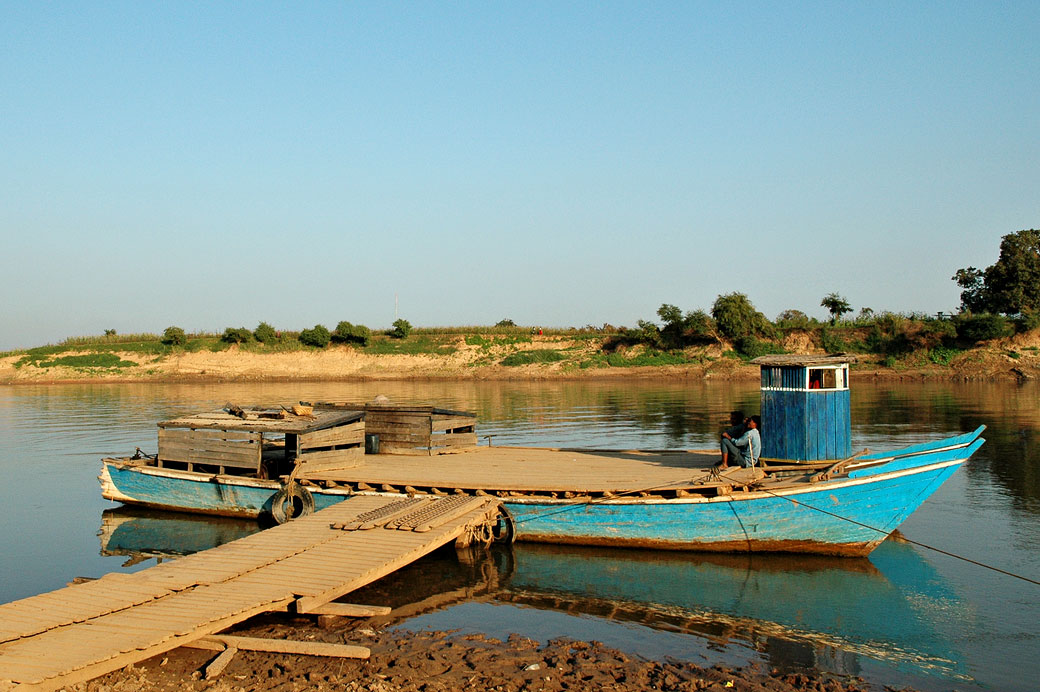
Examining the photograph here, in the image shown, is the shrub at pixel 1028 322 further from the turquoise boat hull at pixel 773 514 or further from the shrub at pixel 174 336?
the shrub at pixel 174 336

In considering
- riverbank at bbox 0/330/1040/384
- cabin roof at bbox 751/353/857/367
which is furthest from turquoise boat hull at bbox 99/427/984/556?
riverbank at bbox 0/330/1040/384

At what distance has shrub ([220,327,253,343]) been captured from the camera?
78.3 m

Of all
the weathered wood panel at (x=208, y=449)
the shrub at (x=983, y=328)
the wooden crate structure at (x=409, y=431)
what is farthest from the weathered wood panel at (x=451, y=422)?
the shrub at (x=983, y=328)

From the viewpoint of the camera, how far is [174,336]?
79.8 metres

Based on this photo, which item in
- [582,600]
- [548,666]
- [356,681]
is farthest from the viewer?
[582,600]

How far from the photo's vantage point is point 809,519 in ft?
45.6

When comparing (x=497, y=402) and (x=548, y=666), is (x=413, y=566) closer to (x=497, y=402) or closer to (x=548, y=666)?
(x=548, y=666)

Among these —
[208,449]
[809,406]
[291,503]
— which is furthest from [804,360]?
[208,449]

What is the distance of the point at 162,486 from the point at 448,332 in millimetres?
63220

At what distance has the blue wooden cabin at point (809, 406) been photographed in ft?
50.6

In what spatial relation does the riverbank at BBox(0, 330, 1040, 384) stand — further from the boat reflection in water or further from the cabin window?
the boat reflection in water

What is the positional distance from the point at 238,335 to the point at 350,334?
11897mm

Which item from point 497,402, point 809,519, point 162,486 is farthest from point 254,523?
point 497,402

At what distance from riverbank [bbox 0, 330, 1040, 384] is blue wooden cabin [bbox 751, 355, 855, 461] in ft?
152
